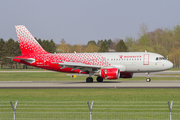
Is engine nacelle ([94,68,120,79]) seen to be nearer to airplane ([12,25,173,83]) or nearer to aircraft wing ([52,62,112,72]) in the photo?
airplane ([12,25,173,83])

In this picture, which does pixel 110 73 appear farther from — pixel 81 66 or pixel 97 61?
pixel 81 66

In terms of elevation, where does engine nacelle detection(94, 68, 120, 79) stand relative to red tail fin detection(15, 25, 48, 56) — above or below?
below

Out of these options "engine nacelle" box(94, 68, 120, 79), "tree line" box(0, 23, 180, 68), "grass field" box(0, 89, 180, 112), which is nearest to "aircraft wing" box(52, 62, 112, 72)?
"engine nacelle" box(94, 68, 120, 79)

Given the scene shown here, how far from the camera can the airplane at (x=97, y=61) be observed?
129ft

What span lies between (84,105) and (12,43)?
127574 millimetres

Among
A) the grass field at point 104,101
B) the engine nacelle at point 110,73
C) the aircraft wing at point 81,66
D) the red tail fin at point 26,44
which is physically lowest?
the grass field at point 104,101

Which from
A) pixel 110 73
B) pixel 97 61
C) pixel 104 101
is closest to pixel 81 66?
pixel 97 61

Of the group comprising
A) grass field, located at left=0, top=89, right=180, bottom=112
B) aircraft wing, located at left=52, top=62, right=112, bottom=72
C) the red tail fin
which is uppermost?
the red tail fin

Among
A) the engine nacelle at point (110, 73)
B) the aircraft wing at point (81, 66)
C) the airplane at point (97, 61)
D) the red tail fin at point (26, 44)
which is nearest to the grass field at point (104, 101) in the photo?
the engine nacelle at point (110, 73)

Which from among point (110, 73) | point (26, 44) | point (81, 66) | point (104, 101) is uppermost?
point (26, 44)

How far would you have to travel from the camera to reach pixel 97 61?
4097 centimetres

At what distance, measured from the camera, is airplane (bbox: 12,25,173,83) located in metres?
39.3

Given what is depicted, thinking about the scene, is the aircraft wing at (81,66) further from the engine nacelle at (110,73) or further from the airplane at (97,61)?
the engine nacelle at (110,73)

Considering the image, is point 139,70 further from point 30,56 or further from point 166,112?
point 166,112
